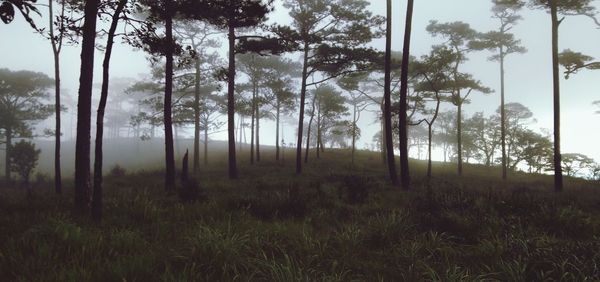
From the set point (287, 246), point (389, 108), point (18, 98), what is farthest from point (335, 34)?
point (18, 98)

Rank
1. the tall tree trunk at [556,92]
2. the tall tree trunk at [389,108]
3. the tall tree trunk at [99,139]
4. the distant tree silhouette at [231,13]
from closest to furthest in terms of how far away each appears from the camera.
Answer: the tall tree trunk at [99,139], the distant tree silhouette at [231,13], the tall tree trunk at [389,108], the tall tree trunk at [556,92]

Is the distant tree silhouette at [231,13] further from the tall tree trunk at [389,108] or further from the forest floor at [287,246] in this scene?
the tall tree trunk at [389,108]

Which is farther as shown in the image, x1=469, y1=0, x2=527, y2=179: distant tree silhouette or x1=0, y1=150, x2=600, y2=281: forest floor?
x1=469, y1=0, x2=527, y2=179: distant tree silhouette

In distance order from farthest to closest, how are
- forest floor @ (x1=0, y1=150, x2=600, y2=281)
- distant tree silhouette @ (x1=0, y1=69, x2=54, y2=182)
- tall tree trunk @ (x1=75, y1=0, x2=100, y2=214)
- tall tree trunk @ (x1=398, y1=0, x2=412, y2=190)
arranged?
1. distant tree silhouette @ (x1=0, y1=69, x2=54, y2=182)
2. tall tree trunk @ (x1=398, y1=0, x2=412, y2=190)
3. tall tree trunk @ (x1=75, y1=0, x2=100, y2=214)
4. forest floor @ (x1=0, y1=150, x2=600, y2=281)

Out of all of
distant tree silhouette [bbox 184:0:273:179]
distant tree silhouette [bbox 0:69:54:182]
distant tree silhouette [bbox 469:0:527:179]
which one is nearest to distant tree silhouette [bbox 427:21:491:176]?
distant tree silhouette [bbox 469:0:527:179]

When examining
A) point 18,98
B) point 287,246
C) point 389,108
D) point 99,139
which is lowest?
point 287,246

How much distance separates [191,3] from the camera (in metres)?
8.35

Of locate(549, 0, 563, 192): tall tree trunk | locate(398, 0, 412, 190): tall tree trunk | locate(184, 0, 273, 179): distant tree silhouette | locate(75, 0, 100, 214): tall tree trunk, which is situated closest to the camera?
locate(75, 0, 100, 214): tall tree trunk

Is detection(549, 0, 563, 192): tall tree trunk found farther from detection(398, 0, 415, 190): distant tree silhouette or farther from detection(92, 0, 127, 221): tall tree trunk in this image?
detection(92, 0, 127, 221): tall tree trunk

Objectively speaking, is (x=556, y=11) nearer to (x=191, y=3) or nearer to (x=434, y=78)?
(x=434, y=78)

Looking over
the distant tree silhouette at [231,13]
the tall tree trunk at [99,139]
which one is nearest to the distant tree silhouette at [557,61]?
the distant tree silhouette at [231,13]

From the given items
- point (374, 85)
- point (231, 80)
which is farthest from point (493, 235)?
point (374, 85)

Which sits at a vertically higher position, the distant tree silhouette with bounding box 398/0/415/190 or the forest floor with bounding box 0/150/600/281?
the distant tree silhouette with bounding box 398/0/415/190

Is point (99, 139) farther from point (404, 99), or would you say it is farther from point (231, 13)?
point (404, 99)
